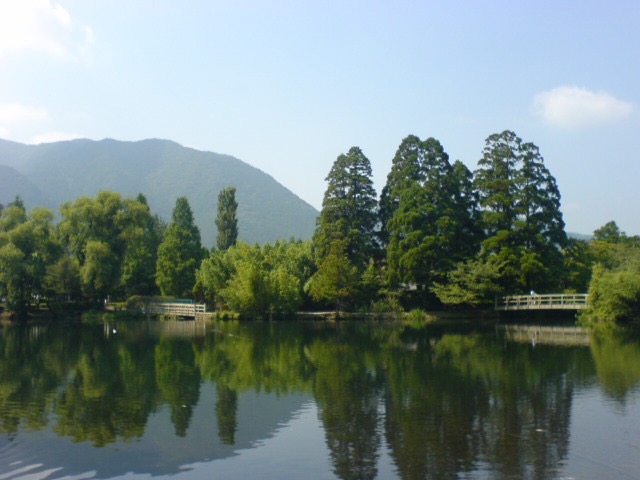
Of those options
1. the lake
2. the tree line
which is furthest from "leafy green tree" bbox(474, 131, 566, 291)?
the lake

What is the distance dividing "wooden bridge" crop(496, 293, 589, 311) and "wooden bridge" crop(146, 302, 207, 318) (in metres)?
26.7

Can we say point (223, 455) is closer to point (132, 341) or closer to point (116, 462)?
point (116, 462)

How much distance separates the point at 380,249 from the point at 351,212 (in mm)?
4391

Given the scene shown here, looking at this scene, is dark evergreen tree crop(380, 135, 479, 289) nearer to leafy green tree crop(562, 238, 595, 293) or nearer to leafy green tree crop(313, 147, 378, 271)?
leafy green tree crop(313, 147, 378, 271)

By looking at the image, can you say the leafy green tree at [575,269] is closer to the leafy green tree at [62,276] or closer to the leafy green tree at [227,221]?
the leafy green tree at [62,276]

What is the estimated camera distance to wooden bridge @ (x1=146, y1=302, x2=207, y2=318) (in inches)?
2387

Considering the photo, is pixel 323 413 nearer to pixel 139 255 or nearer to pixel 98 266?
pixel 98 266

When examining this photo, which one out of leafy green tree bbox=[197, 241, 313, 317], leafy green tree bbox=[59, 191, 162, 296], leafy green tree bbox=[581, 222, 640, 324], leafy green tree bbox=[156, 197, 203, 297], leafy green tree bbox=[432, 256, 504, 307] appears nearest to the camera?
leafy green tree bbox=[581, 222, 640, 324]

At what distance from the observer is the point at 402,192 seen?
56281 mm

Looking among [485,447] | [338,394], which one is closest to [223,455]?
[485,447]

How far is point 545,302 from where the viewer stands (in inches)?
2000

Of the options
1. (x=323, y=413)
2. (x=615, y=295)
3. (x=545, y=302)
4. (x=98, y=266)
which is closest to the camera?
(x=323, y=413)

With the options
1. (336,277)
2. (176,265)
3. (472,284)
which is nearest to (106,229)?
(176,265)

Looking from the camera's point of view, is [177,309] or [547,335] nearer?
[547,335]
